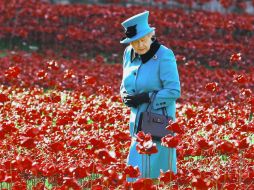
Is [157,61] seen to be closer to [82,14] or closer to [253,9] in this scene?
[82,14]

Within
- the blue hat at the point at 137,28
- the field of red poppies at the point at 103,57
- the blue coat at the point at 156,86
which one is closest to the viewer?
the blue hat at the point at 137,28

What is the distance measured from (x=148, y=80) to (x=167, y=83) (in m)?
0.19

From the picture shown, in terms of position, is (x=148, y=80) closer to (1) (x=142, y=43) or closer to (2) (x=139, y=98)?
(2) (x=139, y=98)

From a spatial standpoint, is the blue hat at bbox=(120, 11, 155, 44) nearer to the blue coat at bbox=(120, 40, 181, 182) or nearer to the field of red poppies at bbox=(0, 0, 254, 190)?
the blue coat at bbox=(120, 40, 181, 182)

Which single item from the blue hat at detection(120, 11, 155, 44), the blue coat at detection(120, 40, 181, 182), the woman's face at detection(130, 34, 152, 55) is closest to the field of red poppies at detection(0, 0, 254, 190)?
the blue coat at detection(120, 40, 181, 182)

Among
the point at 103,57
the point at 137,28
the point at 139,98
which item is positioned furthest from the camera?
the point at 103,57

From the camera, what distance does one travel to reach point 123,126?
28.1 feet

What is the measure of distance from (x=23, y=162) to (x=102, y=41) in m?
13.3

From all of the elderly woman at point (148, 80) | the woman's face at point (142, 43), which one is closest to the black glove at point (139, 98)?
the elderly woman at point (148, 80)

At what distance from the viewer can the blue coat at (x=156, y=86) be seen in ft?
20.5

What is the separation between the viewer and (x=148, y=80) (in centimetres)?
636

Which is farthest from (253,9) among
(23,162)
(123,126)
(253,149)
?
(23,162)

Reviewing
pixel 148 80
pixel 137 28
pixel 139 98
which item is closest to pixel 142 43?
pixel 137 28

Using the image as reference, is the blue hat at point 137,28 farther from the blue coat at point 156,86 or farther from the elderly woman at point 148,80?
the blue coat at point 156,86
